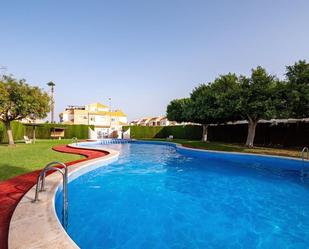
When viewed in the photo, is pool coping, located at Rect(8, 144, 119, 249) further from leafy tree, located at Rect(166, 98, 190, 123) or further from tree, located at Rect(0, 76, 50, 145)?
leafy tree, located at Rect(166, 98, 190, 123)

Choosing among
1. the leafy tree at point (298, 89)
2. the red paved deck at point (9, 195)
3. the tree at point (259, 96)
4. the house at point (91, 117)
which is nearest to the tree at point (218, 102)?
the tree at point (259, 96)

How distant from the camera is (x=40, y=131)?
27844mm

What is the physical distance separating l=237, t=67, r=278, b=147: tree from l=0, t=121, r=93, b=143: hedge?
24.3m

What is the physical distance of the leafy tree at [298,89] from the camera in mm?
13106

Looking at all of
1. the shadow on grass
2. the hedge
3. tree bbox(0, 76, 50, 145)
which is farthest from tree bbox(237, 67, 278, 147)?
the hedge

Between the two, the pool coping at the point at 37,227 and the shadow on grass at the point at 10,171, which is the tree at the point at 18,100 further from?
the pool coping at the point at 37,227

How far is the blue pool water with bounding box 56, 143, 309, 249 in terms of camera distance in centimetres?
377

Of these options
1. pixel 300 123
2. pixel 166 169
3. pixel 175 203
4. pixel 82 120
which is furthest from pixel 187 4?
pixel 82 120

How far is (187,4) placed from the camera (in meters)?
11.8

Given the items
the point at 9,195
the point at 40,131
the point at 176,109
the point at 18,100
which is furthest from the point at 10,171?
the point at 176,109

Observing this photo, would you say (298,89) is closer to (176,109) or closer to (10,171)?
(10,171)

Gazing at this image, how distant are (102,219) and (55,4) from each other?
1280cm

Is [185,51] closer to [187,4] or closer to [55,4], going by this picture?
[187,4]

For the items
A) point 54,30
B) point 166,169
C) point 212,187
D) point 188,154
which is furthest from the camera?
point 188,154
